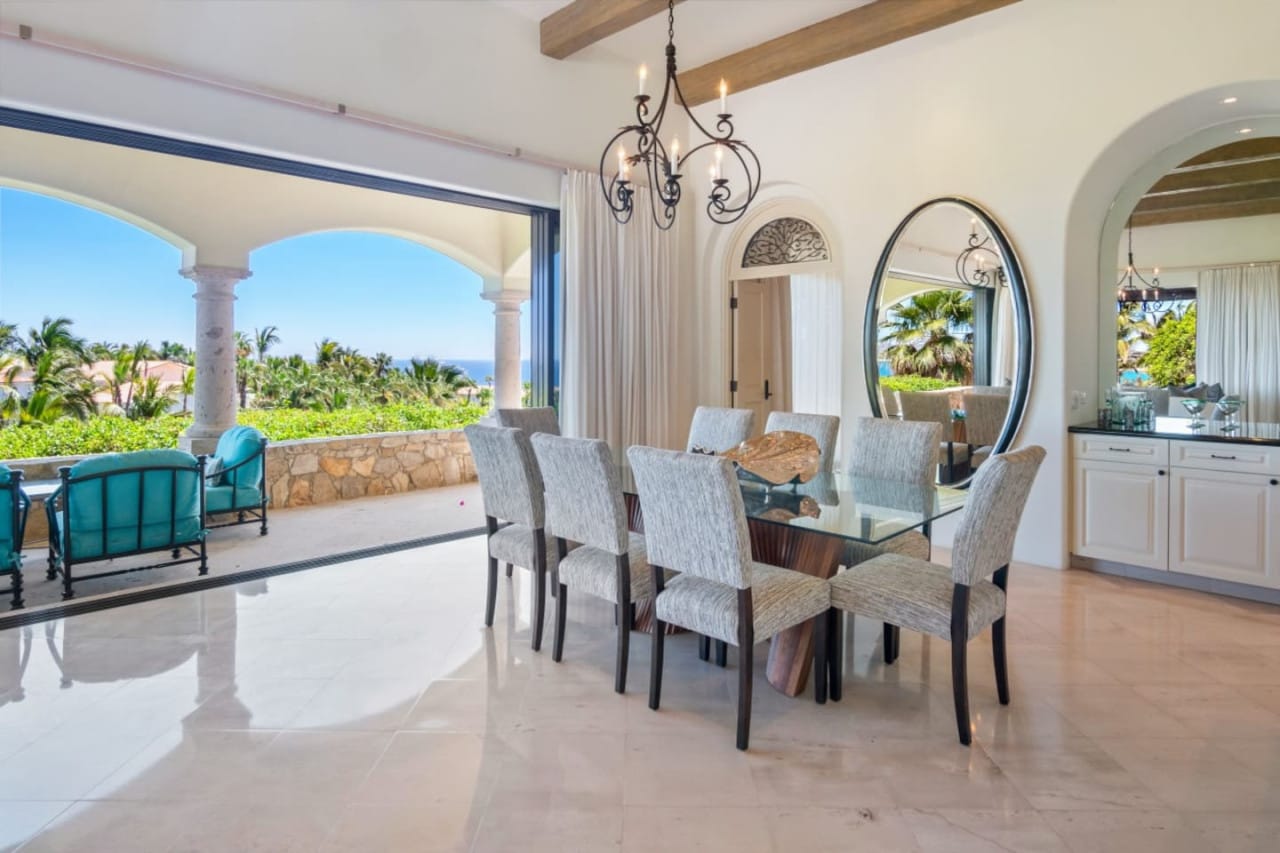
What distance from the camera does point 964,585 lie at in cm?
221

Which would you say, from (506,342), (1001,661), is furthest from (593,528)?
(506,342)

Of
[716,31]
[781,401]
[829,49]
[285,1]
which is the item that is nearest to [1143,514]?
[781,401]

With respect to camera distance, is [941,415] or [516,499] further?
[941,415]

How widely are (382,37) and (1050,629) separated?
4608 millimetres

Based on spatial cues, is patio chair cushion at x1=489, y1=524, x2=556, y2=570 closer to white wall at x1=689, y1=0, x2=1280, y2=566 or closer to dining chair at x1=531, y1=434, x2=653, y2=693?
dining chair at x1=531, y1=434, x2=653, y2=693

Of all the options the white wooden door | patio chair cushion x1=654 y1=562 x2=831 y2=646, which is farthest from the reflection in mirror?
patio chair cushion x1=654 y1=562 x2=831 y2=646

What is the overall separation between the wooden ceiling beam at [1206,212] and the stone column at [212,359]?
6694 mm

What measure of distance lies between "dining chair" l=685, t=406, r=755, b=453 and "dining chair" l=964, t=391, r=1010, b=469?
5.01ft

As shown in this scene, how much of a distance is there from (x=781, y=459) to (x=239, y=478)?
3978 mm

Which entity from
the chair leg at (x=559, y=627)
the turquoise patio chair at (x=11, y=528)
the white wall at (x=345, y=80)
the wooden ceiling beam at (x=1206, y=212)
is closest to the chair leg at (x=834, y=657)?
the chair leg at (x=559, y=627)

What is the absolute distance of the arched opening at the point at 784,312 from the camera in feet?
17.2

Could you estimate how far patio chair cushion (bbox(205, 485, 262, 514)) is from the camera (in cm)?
489

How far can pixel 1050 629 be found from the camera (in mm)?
3211

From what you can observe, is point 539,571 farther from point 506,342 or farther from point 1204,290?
point 506,342
